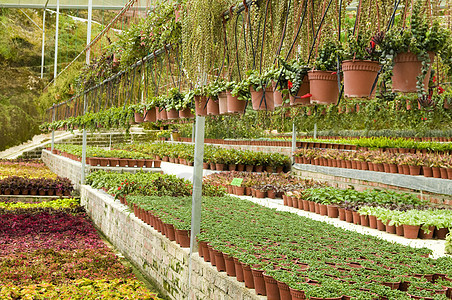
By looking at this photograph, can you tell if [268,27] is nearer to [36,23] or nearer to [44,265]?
[44,265]

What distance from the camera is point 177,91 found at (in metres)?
4.73

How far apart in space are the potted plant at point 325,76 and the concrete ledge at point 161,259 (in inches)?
53.9

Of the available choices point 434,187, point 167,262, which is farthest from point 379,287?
point 434,187

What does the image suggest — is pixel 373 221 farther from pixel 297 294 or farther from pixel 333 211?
pixel 297 294

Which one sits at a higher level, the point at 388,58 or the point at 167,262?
the point at 388,58

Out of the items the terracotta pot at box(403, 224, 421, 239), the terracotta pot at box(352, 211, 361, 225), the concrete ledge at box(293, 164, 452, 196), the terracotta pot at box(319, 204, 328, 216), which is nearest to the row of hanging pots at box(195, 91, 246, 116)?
the terracotta pot at box(403, 224, 421, 239)

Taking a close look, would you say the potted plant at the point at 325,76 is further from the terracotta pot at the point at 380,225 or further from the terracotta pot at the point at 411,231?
the terracotta pot at the point at 380,225

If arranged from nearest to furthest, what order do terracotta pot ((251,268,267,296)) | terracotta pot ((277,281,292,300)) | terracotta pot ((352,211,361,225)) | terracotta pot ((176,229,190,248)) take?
terracotta pot ((277,281,292,300)) → terracotta pot ((251,268,267,296)) → terracotta pot ((176,229,190,248)) → terracotta pot ((352,211,361,225))

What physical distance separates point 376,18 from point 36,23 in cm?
3256

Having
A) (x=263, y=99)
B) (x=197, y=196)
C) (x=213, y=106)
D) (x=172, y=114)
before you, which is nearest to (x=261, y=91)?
(x=263, y=99)

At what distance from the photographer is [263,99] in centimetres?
290

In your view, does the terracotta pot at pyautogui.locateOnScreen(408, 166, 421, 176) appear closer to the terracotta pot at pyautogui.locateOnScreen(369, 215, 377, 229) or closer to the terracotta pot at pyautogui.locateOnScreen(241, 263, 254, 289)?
the terracotta pot at pyautogui.locateOnScreen(369, 215, 377, 229)

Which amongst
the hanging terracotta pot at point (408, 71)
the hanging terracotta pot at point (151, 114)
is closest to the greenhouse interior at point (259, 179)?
the hanging terracotta pot at point (408, 71)

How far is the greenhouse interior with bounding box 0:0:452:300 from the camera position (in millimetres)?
2324
